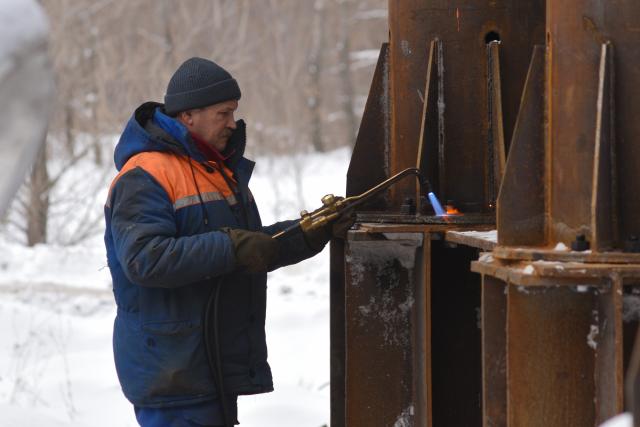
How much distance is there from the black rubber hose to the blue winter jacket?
0.02 m

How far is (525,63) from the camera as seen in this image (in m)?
4.55

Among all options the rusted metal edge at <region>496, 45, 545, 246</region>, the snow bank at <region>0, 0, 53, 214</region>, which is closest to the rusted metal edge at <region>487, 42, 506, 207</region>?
the rusted metal edge at <region>496, 45, 545, 246</region>

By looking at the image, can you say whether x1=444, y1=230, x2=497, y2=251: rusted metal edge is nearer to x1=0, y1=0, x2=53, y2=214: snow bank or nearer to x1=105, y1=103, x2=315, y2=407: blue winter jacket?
x1=105, y1=103, x2=315, y2=407: blue winter jacket

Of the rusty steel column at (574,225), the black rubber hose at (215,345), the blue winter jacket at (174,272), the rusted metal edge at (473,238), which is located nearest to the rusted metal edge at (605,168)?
the rusty steel column at (574,225)

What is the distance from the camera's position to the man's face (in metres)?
4.32

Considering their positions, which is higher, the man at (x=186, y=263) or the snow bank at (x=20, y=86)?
the snow bank at (x=20, y=86)

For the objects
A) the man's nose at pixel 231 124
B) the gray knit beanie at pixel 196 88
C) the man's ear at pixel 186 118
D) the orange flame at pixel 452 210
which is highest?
the gray knit beanie at pixel 196 88

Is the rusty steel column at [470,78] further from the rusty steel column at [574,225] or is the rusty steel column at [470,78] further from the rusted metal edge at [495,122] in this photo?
the rusty steel column at [574,225]

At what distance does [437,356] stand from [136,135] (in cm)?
167

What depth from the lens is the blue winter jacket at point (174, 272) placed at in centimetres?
395

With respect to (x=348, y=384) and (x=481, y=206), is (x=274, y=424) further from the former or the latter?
(x=481, y=206)

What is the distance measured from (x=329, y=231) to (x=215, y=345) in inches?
30.7

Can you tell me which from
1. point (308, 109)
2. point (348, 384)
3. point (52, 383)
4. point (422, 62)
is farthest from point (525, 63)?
point (308, 109)

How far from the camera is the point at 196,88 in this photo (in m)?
4.30
